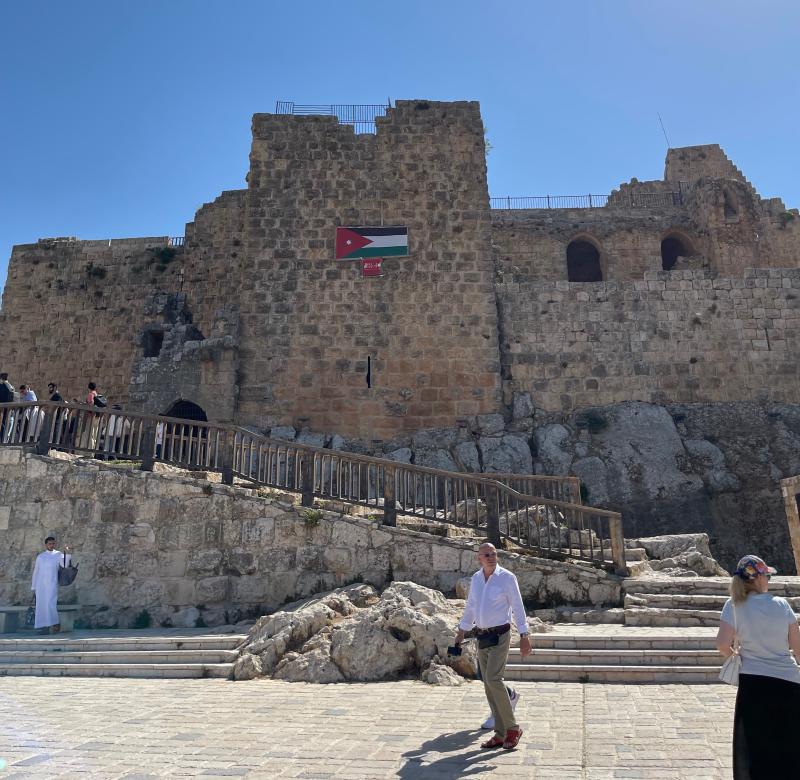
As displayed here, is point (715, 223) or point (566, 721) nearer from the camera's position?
point (566, 721)

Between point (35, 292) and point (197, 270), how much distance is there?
5577 mm

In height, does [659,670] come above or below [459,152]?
below

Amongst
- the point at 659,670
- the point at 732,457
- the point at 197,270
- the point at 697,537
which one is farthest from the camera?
the point at 197,270

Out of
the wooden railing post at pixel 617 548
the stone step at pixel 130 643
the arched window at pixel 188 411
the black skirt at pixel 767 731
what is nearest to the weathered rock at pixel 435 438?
the arched window at pixel 188 411

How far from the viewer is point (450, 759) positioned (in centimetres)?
471

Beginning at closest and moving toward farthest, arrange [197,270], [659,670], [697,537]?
[659,670] < [697,537] < [197,270]

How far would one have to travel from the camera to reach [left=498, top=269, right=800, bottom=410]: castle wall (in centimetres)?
1695

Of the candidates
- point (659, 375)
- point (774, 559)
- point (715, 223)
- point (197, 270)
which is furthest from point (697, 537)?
point (197, 270)

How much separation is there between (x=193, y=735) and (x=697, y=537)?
31.3 feet

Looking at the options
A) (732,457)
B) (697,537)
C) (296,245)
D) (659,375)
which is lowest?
(697,537)

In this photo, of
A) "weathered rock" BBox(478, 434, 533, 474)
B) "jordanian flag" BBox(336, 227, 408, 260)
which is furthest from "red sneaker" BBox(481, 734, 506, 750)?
"jordanian flag" BBox(336, 227, 408, 260)

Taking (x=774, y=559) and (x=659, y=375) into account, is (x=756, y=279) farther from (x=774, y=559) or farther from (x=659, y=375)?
(x=774, y=559)

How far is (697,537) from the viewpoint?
11836mm

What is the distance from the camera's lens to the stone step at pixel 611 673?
682 cm
